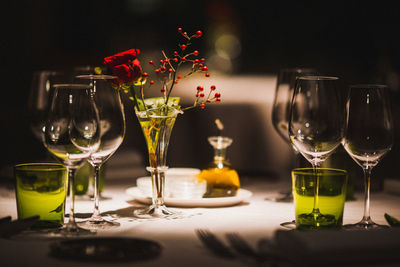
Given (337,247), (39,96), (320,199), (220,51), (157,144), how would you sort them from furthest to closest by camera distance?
(220,51) → (39,96) → (157,144) → (320,199) → (337,247)

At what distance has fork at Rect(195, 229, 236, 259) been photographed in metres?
1.02

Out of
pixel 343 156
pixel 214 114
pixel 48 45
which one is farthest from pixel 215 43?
pixel 343 156

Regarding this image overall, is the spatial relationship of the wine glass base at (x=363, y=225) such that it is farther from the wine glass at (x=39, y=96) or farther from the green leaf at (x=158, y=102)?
the wine glass at (x=39, y=96)

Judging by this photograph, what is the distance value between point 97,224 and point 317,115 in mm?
536

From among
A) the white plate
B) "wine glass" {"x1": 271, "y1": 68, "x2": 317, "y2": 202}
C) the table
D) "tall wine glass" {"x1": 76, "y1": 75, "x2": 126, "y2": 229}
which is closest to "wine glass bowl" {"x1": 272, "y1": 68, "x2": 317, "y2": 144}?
"wine glass" {"x1": 271, "y1": 68, "x2": 317, "y2": 202}

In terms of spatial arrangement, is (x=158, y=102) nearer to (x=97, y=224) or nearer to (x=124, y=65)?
(x=124, y=65)

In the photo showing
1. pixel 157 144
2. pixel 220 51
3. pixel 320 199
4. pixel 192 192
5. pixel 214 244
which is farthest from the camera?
pixel 220 51

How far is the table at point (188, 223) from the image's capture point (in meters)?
0.98

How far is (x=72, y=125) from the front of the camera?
3.78ft

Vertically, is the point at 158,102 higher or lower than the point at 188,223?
higher

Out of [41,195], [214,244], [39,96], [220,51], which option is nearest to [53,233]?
[41,195]

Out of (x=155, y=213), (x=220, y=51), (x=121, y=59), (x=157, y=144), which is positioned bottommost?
(x=155, y=213)

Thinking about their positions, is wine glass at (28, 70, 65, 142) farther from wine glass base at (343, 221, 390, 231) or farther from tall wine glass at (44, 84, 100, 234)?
wine glass base at (343, 221, 390, 231)

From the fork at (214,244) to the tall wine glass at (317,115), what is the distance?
295 mm
